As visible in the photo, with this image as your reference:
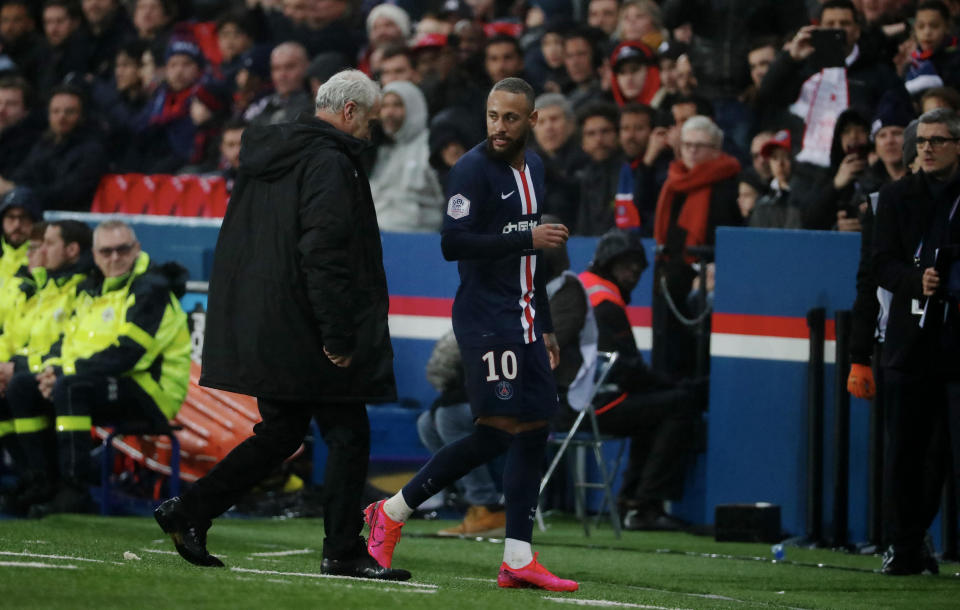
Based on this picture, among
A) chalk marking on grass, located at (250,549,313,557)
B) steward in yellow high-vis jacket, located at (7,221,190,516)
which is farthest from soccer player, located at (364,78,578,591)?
steward in yellow high-vis jacket, located at (7,221,190,516)

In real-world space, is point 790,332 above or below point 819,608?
above

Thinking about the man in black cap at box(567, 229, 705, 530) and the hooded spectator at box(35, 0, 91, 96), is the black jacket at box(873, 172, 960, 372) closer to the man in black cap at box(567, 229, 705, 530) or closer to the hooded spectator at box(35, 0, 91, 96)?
the man in black cap at box(567, 229, 705, 530)

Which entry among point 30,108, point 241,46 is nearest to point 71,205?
point 30,108

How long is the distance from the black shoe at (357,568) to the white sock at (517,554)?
0.48m

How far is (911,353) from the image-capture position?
30.8ft

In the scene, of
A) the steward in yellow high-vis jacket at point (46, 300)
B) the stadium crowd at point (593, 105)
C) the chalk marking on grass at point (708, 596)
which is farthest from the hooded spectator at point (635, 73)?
the chalk marking on grass at point (708, 596)

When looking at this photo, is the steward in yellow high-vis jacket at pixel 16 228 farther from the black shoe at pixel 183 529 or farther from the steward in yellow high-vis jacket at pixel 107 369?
the black shoe at pixel 183 529

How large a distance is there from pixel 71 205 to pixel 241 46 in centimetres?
283

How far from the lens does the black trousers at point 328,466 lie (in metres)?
7.52

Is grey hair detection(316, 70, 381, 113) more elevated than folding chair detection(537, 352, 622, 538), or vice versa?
grey hair detection(316, 70, 381, 113)

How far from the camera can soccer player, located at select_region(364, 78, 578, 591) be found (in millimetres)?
7699

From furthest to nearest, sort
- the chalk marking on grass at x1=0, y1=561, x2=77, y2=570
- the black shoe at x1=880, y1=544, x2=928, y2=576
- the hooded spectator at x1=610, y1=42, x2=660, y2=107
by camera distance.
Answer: the hooded spectator at x1=610, y1=42, x2=660, y2=107
the black shoe at x1=880, y1=544, x2=928, y2=576
the chalk marking on grass at x1=0, y1=561, x2=77, y2=570

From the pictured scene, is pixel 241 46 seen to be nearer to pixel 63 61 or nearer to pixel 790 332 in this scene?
pixel 63 61

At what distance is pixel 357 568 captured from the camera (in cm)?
755
